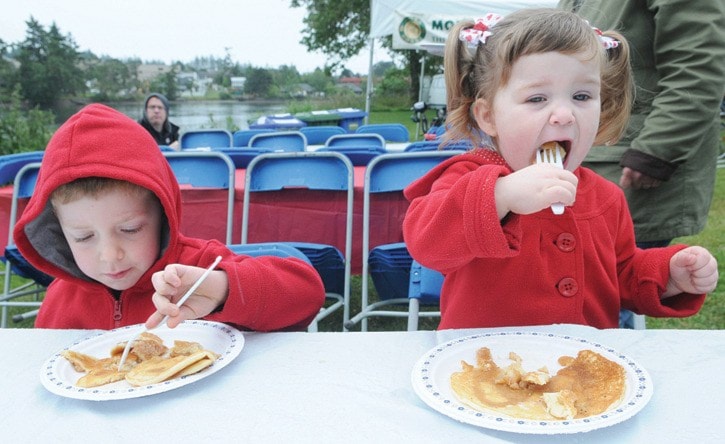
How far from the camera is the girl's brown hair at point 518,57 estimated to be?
1087mm

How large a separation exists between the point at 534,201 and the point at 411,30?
7232 mm

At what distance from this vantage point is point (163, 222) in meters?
1.37

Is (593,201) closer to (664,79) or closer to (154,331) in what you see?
(664,79)

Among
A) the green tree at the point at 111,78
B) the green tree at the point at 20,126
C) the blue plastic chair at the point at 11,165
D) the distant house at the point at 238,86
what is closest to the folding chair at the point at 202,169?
the blue plastic chair at the point at 11,165

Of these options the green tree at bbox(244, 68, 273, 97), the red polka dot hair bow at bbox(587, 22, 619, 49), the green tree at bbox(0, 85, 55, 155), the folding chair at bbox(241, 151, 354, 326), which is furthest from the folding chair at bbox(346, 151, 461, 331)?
the green tree at bbox(244, 68, 273, 97)

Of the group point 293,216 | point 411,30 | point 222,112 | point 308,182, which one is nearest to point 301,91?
point 222,112

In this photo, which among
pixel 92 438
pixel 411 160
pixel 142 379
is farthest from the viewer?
pixel 411 160

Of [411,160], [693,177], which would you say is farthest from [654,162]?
[411,160]

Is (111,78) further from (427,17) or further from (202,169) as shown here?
(202,169)

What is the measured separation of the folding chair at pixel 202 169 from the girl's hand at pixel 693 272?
91.0 inches

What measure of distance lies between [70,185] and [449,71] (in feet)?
3.07

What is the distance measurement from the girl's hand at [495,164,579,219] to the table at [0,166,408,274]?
6.70ft

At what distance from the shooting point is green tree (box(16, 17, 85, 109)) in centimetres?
825

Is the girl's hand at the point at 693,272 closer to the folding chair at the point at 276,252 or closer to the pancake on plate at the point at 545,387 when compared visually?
the pancake on plate at the point at 545,387
